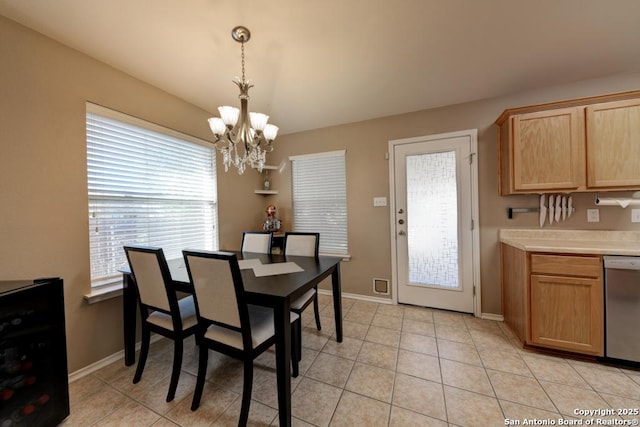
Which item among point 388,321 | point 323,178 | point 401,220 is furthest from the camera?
point 323,178

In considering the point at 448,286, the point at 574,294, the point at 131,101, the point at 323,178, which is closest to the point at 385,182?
the point at 323,178

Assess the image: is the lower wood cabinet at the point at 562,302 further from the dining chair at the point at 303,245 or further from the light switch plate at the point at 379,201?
the dining chair at the point at 303,245

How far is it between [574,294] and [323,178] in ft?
8.94

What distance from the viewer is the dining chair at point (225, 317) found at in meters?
1.25

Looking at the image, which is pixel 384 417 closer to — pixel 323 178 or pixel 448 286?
pixel 448 286

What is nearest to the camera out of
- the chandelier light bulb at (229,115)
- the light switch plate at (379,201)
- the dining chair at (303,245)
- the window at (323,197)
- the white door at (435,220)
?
the chandelier light bulb at (229,115)

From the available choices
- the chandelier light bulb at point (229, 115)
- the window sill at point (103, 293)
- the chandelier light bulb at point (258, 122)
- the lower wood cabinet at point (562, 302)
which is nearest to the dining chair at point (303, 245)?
the chandelier light bulb at point (258, 122)

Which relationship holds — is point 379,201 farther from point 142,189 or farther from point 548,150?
point 142,189

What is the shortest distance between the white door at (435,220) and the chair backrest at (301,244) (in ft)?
3.65

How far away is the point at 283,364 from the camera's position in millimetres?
1236

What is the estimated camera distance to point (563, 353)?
1.84 m

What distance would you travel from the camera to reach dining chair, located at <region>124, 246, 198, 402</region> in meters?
1.48

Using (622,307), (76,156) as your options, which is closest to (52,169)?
(76,156)

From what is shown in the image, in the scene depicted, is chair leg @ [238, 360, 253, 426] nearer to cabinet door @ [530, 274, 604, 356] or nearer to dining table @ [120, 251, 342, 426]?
dining table @ [120, 251, 342, 426]
